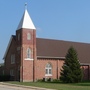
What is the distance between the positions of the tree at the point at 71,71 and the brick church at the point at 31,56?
23.5ft

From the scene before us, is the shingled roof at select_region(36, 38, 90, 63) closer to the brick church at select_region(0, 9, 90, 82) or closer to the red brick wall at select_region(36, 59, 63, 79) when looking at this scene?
the brick church at select_region(0, 9, 90, 82)

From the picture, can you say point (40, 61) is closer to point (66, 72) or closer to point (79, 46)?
point (66, 72)

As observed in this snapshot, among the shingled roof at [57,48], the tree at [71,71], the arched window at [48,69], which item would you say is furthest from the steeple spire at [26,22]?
the tree at [71,71]

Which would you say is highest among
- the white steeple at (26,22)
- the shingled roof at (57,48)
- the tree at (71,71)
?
the white steeple at (26,22)


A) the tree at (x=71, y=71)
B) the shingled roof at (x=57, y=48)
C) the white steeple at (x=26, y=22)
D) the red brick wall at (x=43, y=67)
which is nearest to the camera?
the tree at (x=71, y=71)

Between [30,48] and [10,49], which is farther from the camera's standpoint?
[10,49]

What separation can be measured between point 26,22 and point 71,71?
12.7 meters

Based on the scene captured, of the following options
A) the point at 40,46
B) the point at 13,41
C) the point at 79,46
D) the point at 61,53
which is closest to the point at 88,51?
the point at 79,46

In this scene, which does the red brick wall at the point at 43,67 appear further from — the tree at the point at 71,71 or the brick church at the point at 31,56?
the tree at the point at 71,71

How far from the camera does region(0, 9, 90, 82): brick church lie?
157 ft

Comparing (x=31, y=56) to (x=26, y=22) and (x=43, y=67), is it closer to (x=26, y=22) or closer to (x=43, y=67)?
(x=43, y=67)

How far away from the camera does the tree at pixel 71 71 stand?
139ft

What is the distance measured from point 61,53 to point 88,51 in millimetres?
8278

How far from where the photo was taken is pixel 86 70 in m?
55.2
